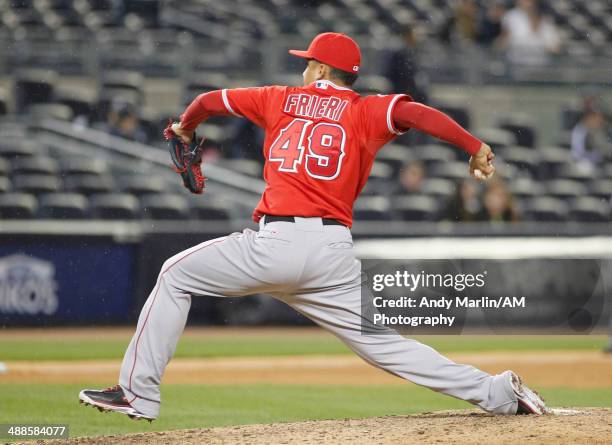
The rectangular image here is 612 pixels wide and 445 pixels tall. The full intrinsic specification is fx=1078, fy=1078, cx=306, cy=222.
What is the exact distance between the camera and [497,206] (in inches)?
455

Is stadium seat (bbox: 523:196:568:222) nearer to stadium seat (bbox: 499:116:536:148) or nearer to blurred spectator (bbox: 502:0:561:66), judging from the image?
stadium seat (bbox: 499:116:536:148)

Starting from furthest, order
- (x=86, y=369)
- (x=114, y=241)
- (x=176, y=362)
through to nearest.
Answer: (x=114, y=241), (x=176, y=362), (x=86, y=369)

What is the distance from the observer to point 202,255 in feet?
14.9

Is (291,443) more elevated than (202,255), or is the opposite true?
(202,255)

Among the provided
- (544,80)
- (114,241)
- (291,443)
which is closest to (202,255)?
(291,443)

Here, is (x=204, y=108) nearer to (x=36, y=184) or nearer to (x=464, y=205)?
(x=464, y=205)

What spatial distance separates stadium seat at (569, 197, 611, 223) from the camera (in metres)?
13.0

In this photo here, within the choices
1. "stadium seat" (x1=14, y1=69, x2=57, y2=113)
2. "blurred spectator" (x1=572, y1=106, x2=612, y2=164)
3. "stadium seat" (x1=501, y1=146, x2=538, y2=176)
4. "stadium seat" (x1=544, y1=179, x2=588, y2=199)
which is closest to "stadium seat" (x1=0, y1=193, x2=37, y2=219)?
"stadium seat" (x1=14, y1=69, x2=57, y2=113)

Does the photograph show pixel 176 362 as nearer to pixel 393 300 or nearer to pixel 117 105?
pixel 393 300

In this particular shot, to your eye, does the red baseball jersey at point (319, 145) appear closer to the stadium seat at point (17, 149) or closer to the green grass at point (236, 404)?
the green grass at point (236, 404)

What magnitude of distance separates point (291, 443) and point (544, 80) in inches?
382

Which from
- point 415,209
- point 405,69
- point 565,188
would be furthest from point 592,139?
point 415,209

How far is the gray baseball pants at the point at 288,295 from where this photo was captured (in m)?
4.47

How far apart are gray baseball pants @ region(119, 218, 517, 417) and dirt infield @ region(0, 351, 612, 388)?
3396 millimetres
